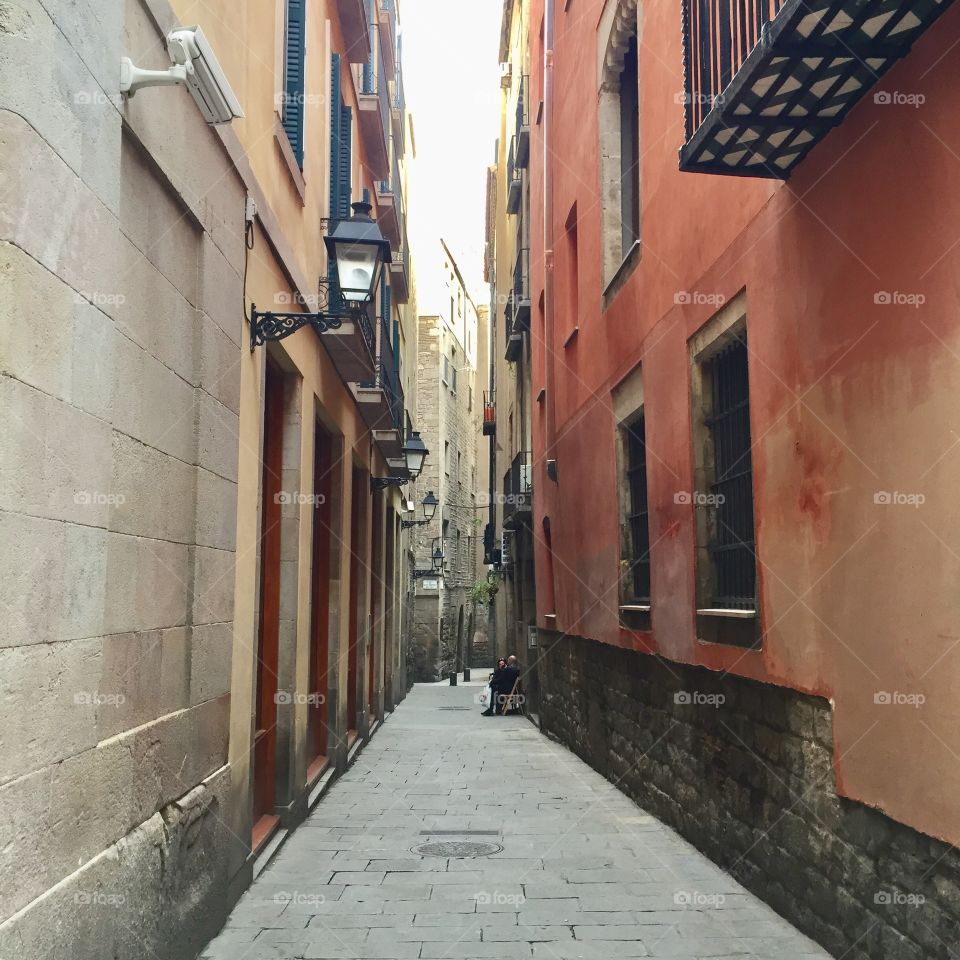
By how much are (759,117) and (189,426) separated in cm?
305

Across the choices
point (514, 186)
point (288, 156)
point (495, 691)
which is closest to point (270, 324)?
point (288, 156)

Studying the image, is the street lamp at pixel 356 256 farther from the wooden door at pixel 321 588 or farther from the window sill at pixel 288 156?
the wooden door at pixel 321 588

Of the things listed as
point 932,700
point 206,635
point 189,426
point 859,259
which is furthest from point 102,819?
point 859,259

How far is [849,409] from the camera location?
493 centimetres

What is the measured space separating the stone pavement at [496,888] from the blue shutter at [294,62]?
17.1 feet

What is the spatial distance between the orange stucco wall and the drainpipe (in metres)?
6.04

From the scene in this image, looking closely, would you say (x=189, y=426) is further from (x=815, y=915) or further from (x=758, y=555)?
(x=815, y=915)

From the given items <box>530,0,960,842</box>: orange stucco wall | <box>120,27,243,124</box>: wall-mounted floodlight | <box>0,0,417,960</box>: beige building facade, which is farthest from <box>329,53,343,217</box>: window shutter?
<box>120,27,243,124</box>: wall-mounted floodlight

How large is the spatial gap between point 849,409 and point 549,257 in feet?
34.8

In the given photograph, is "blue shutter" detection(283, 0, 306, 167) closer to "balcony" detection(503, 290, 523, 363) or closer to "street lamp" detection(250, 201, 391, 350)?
"street lamp" detection(250, 201, 391, 350)

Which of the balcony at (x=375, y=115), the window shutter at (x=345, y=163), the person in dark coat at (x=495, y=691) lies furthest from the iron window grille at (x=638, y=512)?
the person in dark coat at (x=495, y=691)

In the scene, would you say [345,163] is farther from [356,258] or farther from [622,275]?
[356,258]

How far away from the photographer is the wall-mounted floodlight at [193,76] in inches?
150

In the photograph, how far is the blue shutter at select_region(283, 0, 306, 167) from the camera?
25.7 ft
